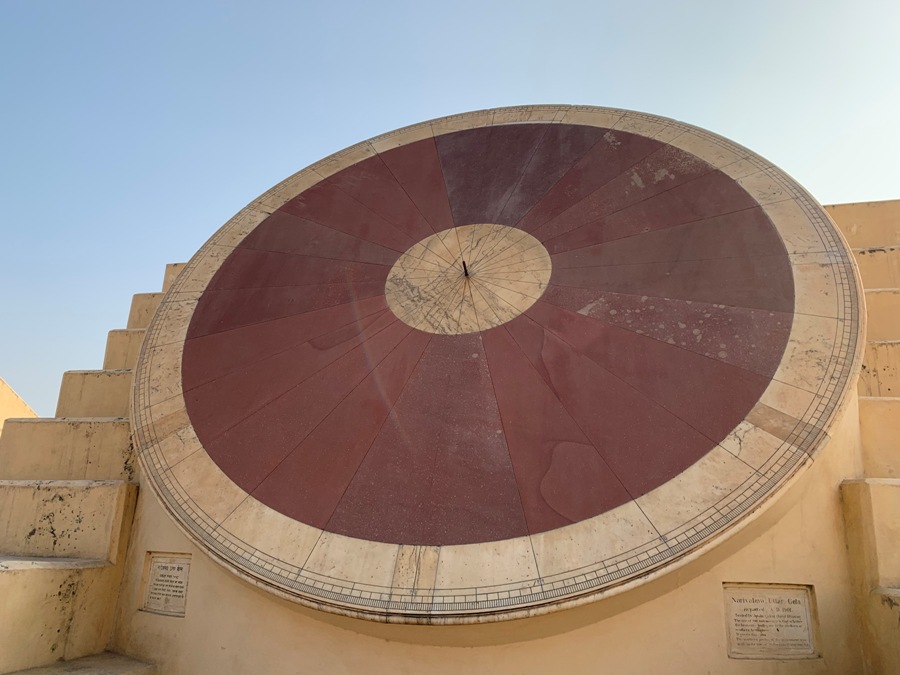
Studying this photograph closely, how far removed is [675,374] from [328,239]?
11.7 ft

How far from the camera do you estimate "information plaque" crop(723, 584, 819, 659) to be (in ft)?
13.2

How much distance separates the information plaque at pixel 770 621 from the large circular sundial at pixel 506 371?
0.65 meters

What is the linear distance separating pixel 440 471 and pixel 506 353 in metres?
1.09

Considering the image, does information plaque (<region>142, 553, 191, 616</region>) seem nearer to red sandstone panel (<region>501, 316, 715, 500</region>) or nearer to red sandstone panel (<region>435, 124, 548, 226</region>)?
red sandstone panel (<region>501, 316, 715, 500</region>)

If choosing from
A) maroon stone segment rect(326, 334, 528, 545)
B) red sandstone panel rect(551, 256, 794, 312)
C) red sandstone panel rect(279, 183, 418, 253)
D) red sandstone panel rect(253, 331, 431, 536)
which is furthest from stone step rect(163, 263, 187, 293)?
red sandstone panel rect(551, 256, 794, 312)

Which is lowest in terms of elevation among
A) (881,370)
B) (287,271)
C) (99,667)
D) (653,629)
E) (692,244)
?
(99,667)

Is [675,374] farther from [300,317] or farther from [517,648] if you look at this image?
[300,317]

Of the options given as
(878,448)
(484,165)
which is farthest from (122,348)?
(878,448)

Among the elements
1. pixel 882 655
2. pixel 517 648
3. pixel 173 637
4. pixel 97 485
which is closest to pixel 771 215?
pixel 882 655

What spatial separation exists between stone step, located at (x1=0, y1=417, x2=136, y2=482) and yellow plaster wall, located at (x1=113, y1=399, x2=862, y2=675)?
2.33 m

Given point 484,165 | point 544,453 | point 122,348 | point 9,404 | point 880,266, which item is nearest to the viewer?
point 544,453

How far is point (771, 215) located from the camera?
5230mm

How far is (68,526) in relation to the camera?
5.54m

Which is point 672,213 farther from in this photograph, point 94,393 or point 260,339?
point 94,393
